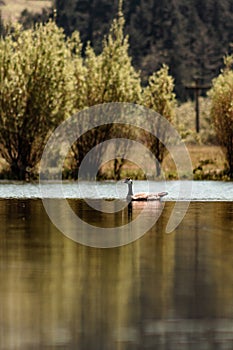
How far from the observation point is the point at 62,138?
148 feet

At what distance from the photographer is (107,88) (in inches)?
1812

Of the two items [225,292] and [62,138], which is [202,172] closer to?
[62,138]

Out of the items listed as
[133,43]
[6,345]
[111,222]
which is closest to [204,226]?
[111,222]

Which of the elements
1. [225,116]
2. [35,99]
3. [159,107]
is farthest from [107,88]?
[225,116]

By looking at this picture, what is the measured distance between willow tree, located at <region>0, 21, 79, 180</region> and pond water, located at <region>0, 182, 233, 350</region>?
64.3 feet

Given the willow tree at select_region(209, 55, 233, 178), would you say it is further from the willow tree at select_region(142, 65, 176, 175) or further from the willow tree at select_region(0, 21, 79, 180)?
the willow tree at select_region(0, 21, 79, 180)

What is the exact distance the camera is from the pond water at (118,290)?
1180 cm

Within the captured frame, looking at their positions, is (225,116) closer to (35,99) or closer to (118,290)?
(35,99)

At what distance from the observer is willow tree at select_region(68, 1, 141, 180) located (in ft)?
149

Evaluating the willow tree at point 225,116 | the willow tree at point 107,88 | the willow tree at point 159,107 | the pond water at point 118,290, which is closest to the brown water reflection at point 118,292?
the pond water at point 118,290

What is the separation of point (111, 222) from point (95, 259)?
25.8 ft

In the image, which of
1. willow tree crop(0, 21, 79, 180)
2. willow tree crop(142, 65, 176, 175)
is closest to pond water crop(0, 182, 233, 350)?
willow tree crop(0, 21, 79, 180)

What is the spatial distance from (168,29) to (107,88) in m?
72.0

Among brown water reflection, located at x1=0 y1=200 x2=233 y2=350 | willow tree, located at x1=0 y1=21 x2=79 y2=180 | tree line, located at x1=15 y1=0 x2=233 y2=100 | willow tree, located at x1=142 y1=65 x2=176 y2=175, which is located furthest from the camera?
tree line, located at x1=15 y1=0 x2=233 y2=100
